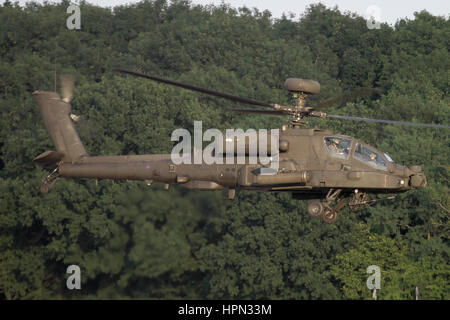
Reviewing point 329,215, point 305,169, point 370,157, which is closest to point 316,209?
point 329,215

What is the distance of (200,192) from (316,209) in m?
5.15

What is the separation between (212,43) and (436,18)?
2345cm

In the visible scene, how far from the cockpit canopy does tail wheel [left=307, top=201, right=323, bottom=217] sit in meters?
1.69

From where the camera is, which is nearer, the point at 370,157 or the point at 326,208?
the point at 370,157

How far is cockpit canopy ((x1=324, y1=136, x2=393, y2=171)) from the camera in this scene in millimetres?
27375

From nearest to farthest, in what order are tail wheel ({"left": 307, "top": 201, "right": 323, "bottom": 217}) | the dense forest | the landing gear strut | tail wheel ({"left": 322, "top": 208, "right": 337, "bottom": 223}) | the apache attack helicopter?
the apache attack helicopter
the landing gear strut
tail wheel ({"left": 307, "top": 201, "right": 323, "bottom": 217})
tail wheel ({"left": 322, "top": 208, "right": 337, "bottom": 223})
the dense forest

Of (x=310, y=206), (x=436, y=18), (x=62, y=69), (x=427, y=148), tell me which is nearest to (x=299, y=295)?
(x=427, y=148)

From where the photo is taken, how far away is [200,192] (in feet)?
104

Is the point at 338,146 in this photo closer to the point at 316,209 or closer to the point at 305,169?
the point at 305,169

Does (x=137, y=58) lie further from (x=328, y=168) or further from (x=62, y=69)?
(x=328, y=168)

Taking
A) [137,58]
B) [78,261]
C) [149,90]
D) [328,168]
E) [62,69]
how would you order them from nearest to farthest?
[328,168]
[78,261]
[149,90]
[62,69]
[137,58]

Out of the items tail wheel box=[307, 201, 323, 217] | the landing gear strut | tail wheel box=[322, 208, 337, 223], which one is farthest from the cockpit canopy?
tail wheel box=[322, 208, 337, 223]

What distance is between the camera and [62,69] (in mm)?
83188

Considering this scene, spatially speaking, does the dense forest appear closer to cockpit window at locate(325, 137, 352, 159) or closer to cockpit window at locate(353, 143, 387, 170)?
cockpit window at locate(325, 137, 352, 159)
